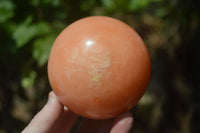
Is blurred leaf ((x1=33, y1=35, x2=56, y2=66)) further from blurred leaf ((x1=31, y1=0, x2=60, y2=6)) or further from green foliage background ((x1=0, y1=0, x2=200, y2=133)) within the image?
blurred leaf ((x1=31, y1=0, x2=60, y2=6))

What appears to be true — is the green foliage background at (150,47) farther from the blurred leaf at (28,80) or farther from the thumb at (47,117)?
the thumb at (47,117)

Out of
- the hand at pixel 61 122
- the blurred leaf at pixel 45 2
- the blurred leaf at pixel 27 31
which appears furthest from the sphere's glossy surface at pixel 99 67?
the blurred leaf at pixel 45 2

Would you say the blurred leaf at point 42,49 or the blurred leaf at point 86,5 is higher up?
the blurred leaf at point 86,5

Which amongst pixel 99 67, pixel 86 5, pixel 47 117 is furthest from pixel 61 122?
pixel 86 5

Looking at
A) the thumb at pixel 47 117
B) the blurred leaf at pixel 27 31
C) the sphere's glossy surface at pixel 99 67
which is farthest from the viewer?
the blurred leaf at pixel 27 31

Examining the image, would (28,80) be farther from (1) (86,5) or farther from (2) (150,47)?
(2) (150,47)

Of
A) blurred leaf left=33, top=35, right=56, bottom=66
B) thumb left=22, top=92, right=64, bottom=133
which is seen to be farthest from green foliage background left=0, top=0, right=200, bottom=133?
thumb left=22, top=92, right=64, bottom=133

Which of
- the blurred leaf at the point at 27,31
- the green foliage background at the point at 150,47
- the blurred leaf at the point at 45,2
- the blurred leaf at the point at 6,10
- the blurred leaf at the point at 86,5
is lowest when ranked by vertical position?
the green foliage background at the point at 150,47
